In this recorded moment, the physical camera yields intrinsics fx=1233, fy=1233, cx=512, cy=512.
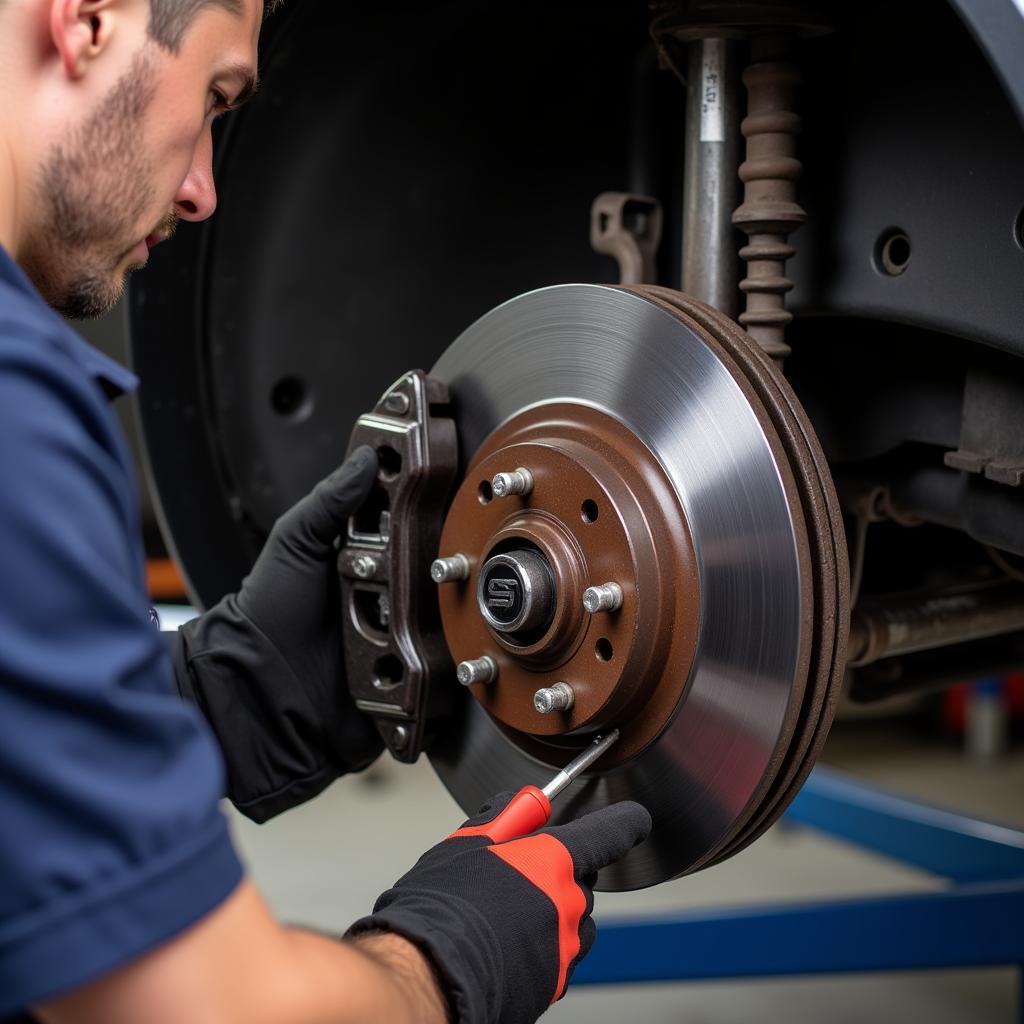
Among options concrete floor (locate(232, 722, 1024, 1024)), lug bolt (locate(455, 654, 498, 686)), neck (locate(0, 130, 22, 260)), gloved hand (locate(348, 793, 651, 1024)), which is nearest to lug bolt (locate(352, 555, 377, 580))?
lug bolt (locate(455, 654, 498, 686))

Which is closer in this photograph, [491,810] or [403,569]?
[491,810]

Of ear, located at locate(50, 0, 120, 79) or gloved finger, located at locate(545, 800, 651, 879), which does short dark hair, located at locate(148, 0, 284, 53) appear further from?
gloved finger, located at locate(545, 800, 651, 879)

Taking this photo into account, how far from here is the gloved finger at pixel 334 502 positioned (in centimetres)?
87

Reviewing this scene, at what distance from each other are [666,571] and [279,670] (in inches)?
13.5

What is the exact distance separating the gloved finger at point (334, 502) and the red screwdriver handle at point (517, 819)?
259 mm

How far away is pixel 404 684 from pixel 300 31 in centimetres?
56

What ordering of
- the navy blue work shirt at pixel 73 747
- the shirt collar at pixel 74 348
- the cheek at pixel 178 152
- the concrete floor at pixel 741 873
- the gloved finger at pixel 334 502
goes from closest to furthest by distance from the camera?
the navy blue work shirt at pixel 73 747
the shirt collar at pixel 74 348
the cheek at pixel 178 152
the gloved finger at pixel 334 502
the concrete floor at pixel 741 873

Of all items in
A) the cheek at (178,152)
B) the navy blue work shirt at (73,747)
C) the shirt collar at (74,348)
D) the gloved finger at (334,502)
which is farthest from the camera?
the gloved finger at (334,502)

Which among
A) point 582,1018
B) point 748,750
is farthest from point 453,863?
point 582,1018

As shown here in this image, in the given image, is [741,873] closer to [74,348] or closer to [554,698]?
[554,698]

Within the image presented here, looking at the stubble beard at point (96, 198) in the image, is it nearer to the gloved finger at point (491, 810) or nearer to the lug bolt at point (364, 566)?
the lug bolt at point (364, 566)

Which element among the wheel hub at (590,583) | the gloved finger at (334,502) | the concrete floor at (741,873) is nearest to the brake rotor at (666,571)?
the wheel hub at (590,583)

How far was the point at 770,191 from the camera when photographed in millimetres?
801

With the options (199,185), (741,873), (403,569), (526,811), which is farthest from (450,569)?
(741,873)
